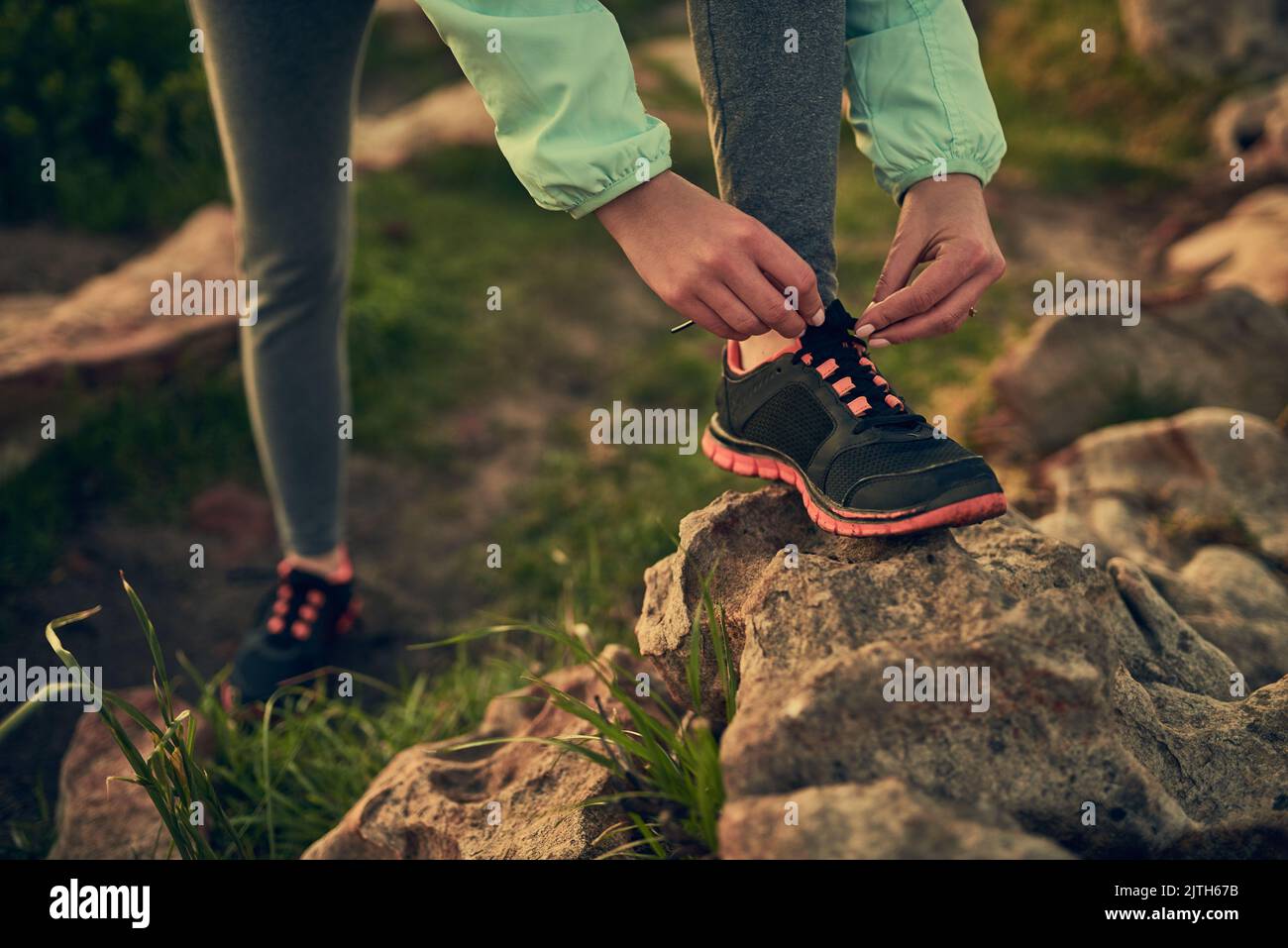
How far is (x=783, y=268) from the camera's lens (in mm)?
1448

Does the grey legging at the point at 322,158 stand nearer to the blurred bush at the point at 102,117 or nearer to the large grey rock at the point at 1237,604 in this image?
the large grey rock at the point at 1237,604

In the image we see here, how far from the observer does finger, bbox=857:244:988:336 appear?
1.60 metres

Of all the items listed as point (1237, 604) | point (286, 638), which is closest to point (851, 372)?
point (1237, 604)

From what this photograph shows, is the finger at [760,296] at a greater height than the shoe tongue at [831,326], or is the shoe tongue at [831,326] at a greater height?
the shoe tongue at [831,326]

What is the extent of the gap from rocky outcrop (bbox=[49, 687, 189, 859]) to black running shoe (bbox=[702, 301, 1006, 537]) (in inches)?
57.2

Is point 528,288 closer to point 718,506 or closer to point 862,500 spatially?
point 718,506

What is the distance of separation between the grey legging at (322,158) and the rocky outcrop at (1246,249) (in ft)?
10.2

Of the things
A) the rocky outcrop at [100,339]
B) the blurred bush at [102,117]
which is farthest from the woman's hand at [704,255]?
the blurred bush at [102,117]

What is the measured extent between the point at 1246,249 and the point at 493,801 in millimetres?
4220

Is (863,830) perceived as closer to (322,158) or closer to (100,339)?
(322,158)

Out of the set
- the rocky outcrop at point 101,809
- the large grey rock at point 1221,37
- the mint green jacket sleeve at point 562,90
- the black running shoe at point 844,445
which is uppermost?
the large grey rock at point 1221,37

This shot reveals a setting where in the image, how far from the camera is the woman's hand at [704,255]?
55.9 inches

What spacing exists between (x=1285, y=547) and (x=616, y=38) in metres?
2.34
